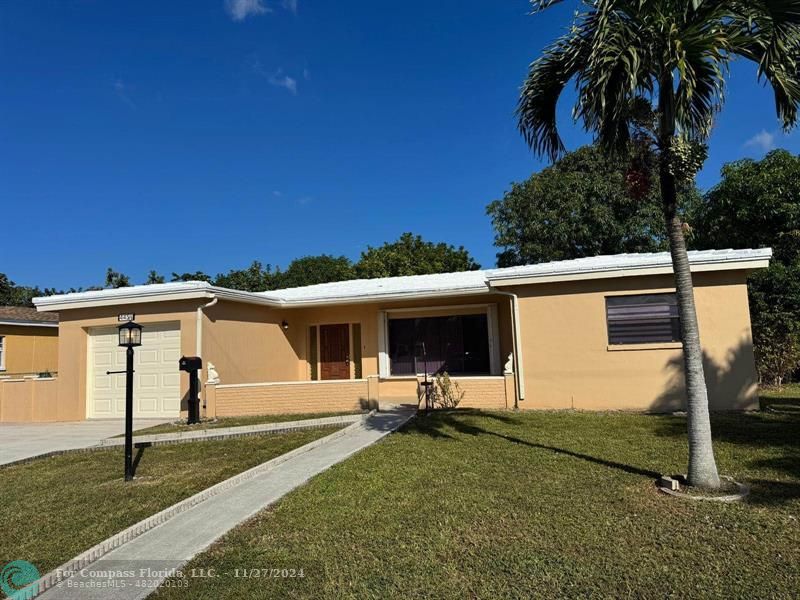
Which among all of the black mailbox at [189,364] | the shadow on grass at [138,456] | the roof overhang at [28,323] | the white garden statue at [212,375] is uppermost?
the roof overhang at [28,323]

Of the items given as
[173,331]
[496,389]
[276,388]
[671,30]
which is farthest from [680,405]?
[173,331]

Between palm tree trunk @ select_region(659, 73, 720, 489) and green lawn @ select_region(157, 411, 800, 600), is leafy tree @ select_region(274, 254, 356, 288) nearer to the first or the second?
green lawn @ select_region(157, 411, 800, 600)

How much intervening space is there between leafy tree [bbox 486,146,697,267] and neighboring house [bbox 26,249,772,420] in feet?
28.6

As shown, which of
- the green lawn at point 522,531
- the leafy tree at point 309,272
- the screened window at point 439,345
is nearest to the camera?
the green lawn at point 522,531

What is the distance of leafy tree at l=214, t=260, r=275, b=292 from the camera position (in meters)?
37.0

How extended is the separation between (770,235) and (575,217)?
25.1ft

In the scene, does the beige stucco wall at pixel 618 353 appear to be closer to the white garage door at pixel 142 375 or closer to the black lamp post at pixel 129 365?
the black lamp post at pixel 129 365

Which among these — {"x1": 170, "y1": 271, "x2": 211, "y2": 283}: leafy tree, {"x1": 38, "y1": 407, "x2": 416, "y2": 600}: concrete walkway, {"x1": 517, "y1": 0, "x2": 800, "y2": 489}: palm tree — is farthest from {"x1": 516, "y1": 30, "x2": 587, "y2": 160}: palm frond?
{"x1": 170, "y1": 271, "x2": 211, "y2": 283}: leafy tree

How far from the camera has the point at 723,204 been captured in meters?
15.9

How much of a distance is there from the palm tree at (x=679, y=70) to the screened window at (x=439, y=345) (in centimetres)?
865

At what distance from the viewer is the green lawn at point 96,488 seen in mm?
4535

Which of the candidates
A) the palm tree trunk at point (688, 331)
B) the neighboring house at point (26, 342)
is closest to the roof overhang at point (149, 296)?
the neighboring house at point (26, 342)

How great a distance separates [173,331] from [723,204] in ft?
55.6

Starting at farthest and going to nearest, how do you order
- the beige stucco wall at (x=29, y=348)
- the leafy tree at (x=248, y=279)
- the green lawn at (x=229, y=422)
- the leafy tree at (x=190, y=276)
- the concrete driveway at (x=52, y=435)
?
the leafy tree at (x=248, y=279) < the leafy tree at (x=190, y=276) < the beige stucco wall at (x=29, y=348) < the green lawn at (x=229, y=422) < the concrete driveway at (x=52, y=435)
